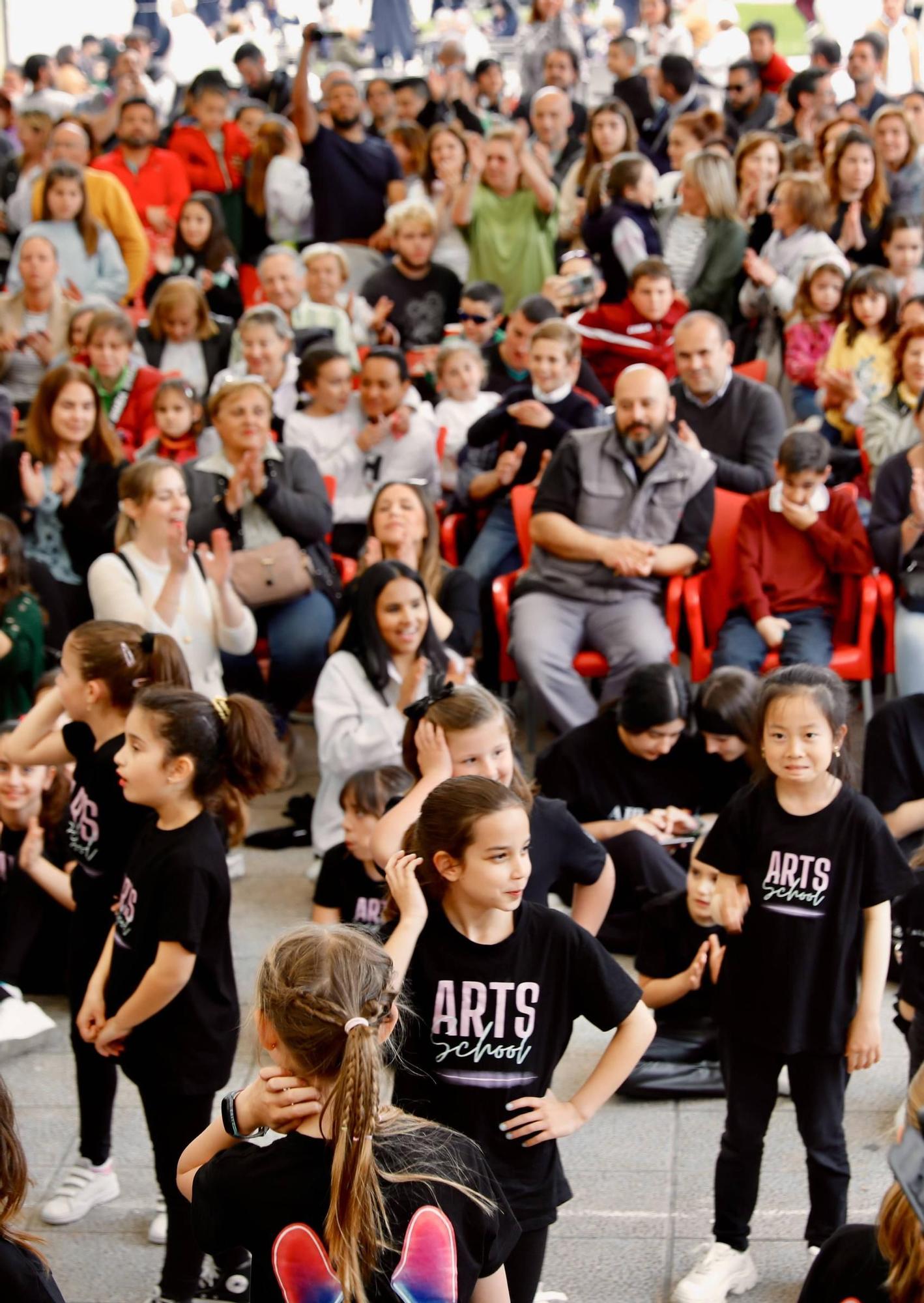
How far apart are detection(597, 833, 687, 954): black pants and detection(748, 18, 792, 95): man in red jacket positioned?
6.82 meters

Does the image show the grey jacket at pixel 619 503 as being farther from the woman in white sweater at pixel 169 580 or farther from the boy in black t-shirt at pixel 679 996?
the boy in black t-shirt at pixel 679 996

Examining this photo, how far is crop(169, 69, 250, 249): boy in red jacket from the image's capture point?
30.0 feet

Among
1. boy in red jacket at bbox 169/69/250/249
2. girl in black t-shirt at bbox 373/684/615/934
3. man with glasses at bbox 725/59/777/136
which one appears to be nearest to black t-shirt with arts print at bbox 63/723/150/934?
girl in black t-shirt at bbox 373/684/615/934

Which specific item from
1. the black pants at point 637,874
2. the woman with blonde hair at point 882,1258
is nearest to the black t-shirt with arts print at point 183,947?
the woman with blonde hair at point 882,1258

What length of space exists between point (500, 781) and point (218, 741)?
57cm

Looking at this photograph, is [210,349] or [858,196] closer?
[210,349]

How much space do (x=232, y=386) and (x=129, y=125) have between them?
3.77 m

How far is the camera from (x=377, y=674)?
5125 mm

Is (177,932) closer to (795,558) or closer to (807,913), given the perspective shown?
(807,913)

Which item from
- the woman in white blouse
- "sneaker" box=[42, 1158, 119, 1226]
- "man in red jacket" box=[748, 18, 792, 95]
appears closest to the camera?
"sneaker" box=[42, 1158, 119, 1226]

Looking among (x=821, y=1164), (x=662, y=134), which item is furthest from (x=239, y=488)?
(x=662, y=134)

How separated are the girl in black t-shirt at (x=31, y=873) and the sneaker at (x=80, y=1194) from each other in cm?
95

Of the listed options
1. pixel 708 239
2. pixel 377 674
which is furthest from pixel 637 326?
pixel 377 674

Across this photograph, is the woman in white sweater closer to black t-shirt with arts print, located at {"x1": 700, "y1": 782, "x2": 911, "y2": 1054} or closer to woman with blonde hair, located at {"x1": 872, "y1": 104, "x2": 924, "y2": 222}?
black t-shirt with arts print, located at {"x1": 700, "y1": 782, "x2": 911, "y2": 1054}
